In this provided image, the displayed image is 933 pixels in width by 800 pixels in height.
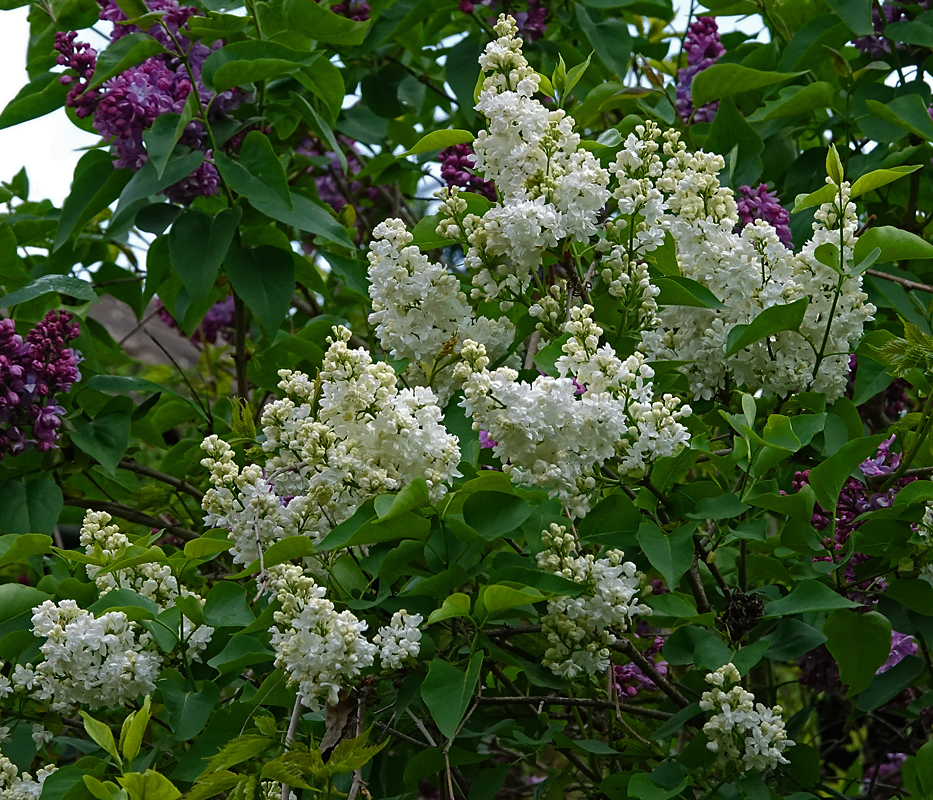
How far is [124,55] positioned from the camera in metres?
1.76

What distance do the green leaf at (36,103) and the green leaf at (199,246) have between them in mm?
341

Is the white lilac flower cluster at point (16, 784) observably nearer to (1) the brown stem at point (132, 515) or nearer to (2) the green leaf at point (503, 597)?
(2) the green leaf at point (503, 597)

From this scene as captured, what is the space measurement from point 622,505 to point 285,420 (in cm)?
41

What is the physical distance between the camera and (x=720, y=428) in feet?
5.19

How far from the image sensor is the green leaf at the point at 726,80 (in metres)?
1.74

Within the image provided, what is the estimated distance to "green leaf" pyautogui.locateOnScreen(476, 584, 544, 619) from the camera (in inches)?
39.2

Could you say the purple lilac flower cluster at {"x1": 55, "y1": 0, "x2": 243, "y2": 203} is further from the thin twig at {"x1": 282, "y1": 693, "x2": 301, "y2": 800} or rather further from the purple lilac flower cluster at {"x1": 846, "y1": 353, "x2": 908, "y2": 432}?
the purple lilac flower cluster at {"x1": 846, "y1": 353, "x2": 908, "y2": 432}

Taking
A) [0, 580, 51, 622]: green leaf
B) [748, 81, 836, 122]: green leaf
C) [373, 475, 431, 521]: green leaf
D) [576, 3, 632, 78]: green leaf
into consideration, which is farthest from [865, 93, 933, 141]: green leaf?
[0, 580, 51, 622]: green leaf

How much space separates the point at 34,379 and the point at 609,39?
53.3 inches

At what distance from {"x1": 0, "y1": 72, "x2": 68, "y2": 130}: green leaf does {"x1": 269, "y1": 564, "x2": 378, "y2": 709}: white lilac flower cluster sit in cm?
128

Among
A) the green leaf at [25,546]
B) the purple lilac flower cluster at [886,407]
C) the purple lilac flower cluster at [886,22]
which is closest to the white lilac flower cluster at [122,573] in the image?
the green leaf at [25,546]

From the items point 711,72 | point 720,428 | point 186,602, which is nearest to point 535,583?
point 186,602

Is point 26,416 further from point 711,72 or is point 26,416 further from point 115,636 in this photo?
point 711,72

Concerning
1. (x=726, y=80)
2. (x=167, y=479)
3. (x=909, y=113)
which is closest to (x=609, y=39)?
(x=726, y=80)
